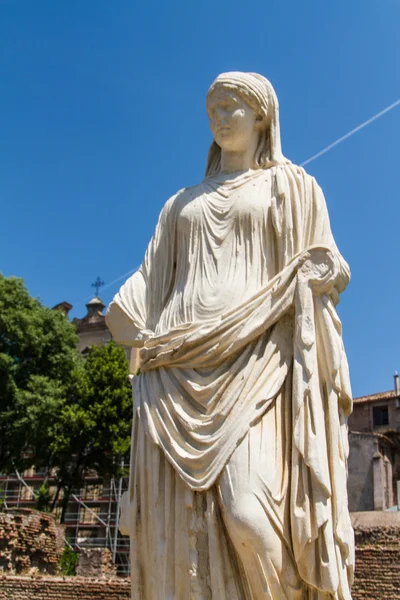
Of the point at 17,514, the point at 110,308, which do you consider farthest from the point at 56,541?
the point at 110,308

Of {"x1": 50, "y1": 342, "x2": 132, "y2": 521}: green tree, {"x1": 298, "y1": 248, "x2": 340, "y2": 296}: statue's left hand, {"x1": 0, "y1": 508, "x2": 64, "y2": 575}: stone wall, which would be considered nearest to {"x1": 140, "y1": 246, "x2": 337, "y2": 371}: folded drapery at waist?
{"x1": 298, "y1": 248, "x2": 340, "y2": 296}: statue's left hand

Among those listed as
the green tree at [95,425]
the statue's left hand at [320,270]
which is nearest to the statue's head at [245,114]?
the statue's left hand at [320,270]

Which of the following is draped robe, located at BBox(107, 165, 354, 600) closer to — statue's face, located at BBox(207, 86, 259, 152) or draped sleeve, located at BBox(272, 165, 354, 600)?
draped sleeve, located at BBox(272, 165, 354, 600)

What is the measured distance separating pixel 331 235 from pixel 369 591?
1494cm

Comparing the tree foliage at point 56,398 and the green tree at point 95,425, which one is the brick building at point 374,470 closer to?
the green tree at point 95,425

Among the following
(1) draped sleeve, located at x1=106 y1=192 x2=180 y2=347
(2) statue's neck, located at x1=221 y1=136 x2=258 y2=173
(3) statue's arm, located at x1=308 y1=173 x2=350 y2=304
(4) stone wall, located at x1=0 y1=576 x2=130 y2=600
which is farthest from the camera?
(4) stone wall, located at x1=0 y1=576 x2=130 y2=600

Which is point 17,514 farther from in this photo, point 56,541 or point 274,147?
point 274,147

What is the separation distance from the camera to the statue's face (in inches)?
181

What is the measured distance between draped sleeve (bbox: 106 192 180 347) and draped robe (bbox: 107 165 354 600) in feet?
0.04

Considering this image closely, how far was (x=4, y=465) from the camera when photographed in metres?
30.6

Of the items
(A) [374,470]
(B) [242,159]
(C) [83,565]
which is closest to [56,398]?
(C) [83,565]

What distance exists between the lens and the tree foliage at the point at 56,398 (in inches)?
1168

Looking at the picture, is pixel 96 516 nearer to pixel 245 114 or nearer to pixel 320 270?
pixel 245 114

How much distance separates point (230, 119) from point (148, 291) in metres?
1.20
